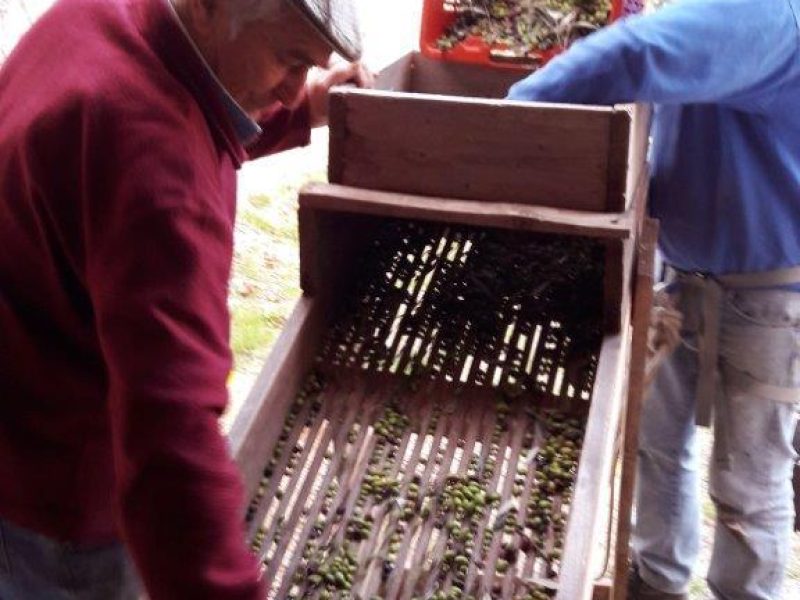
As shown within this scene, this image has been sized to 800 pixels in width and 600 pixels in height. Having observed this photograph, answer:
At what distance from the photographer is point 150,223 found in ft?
3.62

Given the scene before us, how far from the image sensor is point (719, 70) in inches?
72.7

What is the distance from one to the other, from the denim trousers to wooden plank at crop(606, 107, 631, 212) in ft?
2.38

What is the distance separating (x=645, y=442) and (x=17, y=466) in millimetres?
1713

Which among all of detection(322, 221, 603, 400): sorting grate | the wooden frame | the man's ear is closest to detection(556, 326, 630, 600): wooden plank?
the wooden frame

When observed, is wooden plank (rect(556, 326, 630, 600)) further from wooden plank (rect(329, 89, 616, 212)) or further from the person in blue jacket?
the person in blue jacket

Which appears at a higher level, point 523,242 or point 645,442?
point 523,242

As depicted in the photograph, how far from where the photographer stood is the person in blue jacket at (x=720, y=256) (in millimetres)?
1812

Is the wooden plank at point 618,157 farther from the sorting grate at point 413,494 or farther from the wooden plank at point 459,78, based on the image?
the wooden plank at point 459,78

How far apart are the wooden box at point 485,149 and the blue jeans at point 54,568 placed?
77 cm

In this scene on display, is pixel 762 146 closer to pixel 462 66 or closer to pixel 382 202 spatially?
pixel 462 66

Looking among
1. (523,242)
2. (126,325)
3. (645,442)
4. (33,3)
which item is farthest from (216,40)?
(33,3)

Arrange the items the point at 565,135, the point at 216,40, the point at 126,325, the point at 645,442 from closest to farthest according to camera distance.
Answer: the point at 126,325 → the point at 216,40 → the point at 565,135 → the point at 645,442

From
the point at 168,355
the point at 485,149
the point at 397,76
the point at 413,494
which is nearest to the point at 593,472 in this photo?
the point at 413,494

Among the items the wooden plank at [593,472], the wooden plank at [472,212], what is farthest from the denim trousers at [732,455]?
the wooden plank at [472,212]
